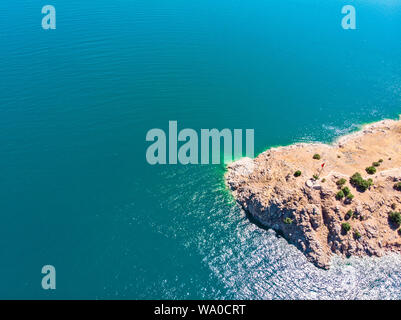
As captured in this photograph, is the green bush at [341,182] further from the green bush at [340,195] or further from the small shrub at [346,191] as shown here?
the green bush at [340,195]

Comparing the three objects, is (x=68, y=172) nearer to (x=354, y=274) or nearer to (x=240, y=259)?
(x=240, y=259)

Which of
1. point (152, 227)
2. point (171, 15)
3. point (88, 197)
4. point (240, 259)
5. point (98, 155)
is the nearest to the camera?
point (240, 259)

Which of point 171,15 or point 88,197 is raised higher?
point 171,15

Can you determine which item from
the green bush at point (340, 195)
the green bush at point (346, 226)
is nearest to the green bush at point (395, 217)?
the green bush at point (346, 226)

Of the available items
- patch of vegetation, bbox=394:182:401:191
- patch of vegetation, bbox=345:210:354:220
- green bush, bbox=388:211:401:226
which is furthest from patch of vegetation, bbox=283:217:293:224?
patch of vegetation, bbox=394:182:401:191

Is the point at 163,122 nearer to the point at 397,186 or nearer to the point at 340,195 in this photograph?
the point at 340,195

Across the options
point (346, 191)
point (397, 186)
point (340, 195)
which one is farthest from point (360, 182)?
point (397, 186)

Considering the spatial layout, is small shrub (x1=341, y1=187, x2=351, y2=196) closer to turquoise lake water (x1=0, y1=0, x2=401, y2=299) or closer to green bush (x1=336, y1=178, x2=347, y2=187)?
green bush (x1=336, y1=178, x2=347, y2=187)
